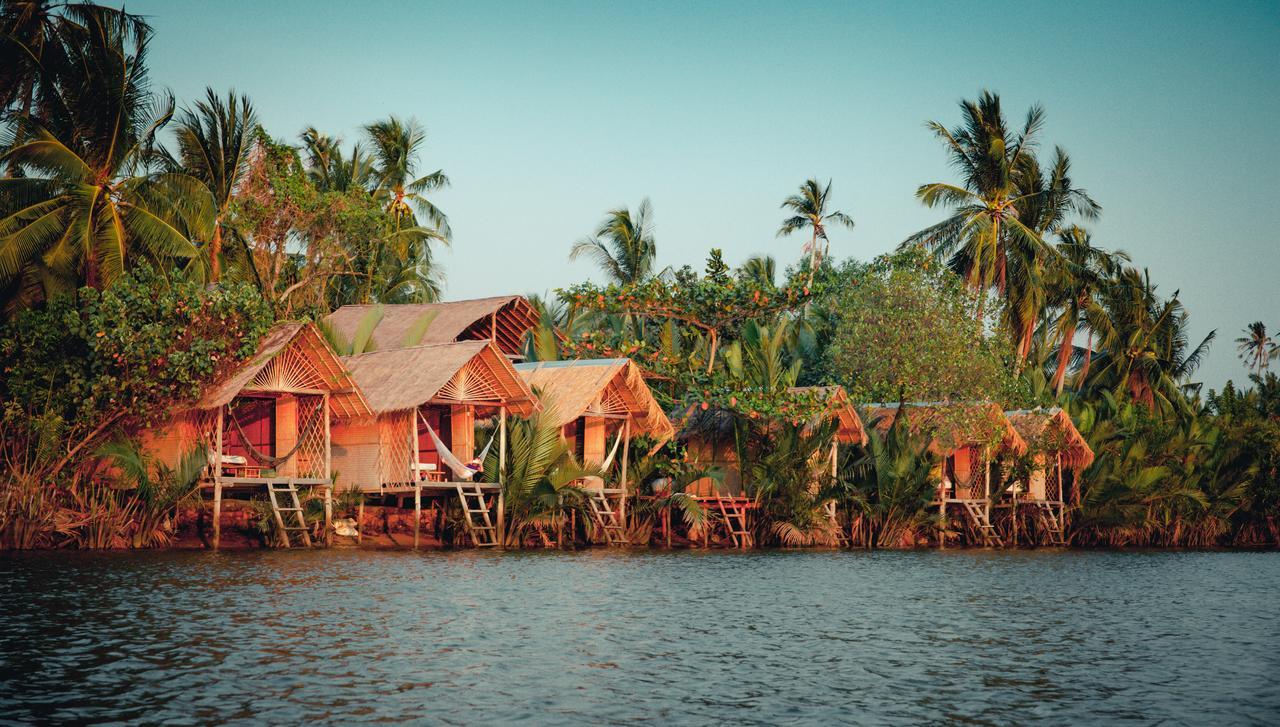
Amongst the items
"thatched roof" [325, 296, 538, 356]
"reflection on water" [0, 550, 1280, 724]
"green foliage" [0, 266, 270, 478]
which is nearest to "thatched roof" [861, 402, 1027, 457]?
"thatched roof" [325, 296, 538, 356]

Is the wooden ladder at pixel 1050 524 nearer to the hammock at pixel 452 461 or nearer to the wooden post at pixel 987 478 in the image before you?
the wooden post at pixel 987 478

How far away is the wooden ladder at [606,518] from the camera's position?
25516 mm

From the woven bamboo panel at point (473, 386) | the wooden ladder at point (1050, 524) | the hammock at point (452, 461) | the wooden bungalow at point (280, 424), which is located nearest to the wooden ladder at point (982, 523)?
the wooden ladder at point (1050, 524)

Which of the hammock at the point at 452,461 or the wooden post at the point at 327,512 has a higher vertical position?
the hammock at the point at 452,461

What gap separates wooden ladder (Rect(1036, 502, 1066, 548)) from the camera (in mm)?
32688

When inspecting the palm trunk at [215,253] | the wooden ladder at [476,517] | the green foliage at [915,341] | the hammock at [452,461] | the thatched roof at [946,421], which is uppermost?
the palm trunk at [215,253]

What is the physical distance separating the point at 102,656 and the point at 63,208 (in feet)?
43.4

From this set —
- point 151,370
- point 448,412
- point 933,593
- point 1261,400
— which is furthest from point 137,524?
point 1261,400

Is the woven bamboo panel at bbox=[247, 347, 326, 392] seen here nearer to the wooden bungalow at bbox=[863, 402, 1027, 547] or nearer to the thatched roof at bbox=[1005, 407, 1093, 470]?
the wooden bungalow at bbox=[863, 402, 1027, 547]

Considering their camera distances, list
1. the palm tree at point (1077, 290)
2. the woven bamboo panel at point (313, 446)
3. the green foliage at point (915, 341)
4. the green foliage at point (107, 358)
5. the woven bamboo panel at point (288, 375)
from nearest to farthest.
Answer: the green foliage at point (107, 358) → the woven bamboo panel at point (288, 375) → the woven bamboo panel at point (313, 446) → the green foliage at point (915, 341) → the palm tree at point (1077, 290)

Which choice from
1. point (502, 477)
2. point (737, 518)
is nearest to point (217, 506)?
point (502, 477)

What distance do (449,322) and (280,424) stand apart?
20.7 feet

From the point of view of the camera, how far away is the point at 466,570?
18719 millimetres

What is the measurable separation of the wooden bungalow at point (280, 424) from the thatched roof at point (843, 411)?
1016 cm
